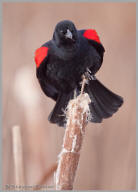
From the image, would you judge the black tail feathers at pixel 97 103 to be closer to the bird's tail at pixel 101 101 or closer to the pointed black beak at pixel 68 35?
the bird's tail at pixel 101 101

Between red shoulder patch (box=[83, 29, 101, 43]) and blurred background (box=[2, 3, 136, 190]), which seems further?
blurred background (box=[2, 3, 136, 190])

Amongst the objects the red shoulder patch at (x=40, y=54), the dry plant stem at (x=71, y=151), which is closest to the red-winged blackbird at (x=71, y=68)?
the red shoulder patch at (x=40, y=54)

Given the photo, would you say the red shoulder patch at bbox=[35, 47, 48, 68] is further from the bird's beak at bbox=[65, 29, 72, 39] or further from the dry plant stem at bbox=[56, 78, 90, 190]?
the dry plant stem at bbox=[56, 78, 90, 190]

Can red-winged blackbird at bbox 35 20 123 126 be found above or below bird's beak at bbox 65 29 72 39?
below

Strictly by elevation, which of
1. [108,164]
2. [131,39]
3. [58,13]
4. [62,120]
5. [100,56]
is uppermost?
[58,13]

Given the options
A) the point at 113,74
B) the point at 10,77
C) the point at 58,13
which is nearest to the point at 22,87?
the point at 10,77

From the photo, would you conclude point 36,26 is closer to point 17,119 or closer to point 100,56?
point 17,119

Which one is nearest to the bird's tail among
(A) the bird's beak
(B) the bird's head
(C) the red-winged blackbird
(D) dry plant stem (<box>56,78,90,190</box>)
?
(C) the red-winged blackbird
